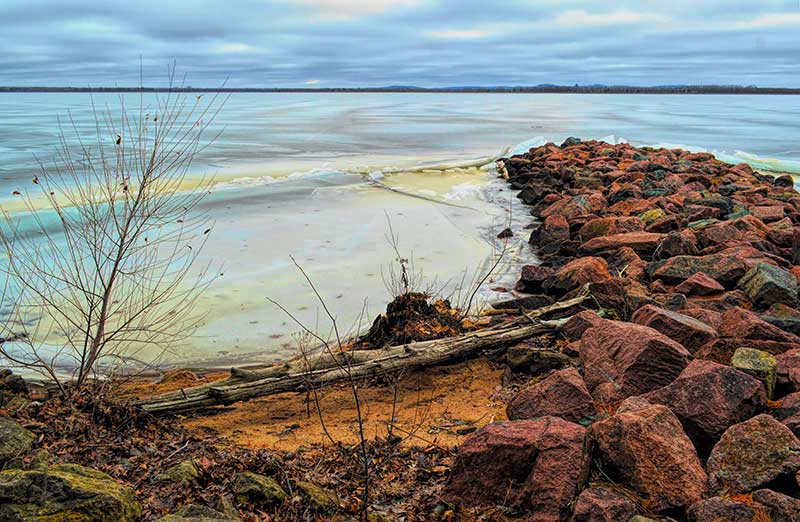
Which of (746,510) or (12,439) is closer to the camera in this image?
(746,510)

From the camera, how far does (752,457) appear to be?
2850 mm

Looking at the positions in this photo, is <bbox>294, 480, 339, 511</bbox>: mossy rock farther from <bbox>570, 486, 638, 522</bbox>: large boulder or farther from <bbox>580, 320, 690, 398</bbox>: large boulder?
<bbox>580, 320, 690, 398</bbox>: large boulder

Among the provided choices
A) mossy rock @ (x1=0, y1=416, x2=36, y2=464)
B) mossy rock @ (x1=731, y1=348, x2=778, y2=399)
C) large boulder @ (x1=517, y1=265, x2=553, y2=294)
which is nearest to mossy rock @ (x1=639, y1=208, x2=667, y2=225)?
large boulder @ (x1=517, y1=265, x2=553, y2=294)

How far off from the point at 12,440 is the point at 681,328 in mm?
4060

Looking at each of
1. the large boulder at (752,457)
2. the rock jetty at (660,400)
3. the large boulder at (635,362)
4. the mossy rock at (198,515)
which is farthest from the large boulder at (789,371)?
the mossy rock at (198,515)

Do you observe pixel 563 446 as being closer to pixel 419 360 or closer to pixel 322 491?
pixel 322 491

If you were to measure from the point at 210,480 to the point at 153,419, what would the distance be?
41.2 inches

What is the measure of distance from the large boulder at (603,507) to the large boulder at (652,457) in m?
0.13

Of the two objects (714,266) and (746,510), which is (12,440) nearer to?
(746,510)

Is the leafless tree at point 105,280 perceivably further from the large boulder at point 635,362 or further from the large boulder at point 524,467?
the large boulder at point 635,362

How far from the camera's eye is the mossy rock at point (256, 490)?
9.86 feet

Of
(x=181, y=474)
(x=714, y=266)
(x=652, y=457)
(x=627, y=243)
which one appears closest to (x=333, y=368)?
(x=181, y=474)

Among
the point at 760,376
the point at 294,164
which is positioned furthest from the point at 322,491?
the point at 294,164

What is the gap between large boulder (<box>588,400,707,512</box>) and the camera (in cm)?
272
